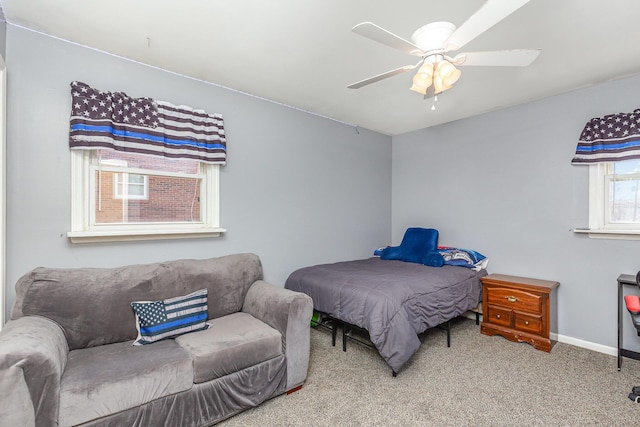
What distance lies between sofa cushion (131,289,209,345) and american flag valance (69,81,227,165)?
3.95 ft

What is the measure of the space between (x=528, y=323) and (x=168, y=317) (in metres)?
3.18

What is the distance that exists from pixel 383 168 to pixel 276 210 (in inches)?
79.0

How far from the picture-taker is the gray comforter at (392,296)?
7.69 feet

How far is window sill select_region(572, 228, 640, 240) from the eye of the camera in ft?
8.73

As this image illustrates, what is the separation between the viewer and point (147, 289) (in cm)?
222

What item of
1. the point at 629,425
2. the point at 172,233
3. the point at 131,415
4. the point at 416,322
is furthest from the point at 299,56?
the point at 629,425

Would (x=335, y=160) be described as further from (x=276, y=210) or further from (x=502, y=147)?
(x=502, y=147)

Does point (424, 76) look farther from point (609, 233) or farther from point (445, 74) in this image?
point (609, 233)

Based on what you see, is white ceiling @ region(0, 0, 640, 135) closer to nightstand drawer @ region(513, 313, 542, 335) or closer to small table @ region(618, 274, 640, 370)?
small table @ region(618, 274, 640, 370)

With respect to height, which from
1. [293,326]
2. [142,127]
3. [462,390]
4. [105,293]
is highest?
[142,127]

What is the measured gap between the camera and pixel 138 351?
1.88 metres

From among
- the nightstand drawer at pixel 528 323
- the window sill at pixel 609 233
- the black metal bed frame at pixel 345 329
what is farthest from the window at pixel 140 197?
the window sill at pixel 609 233

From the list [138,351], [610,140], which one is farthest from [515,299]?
[138,351]

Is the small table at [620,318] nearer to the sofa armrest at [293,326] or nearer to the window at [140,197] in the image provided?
the sofa armrest at [293,326]
